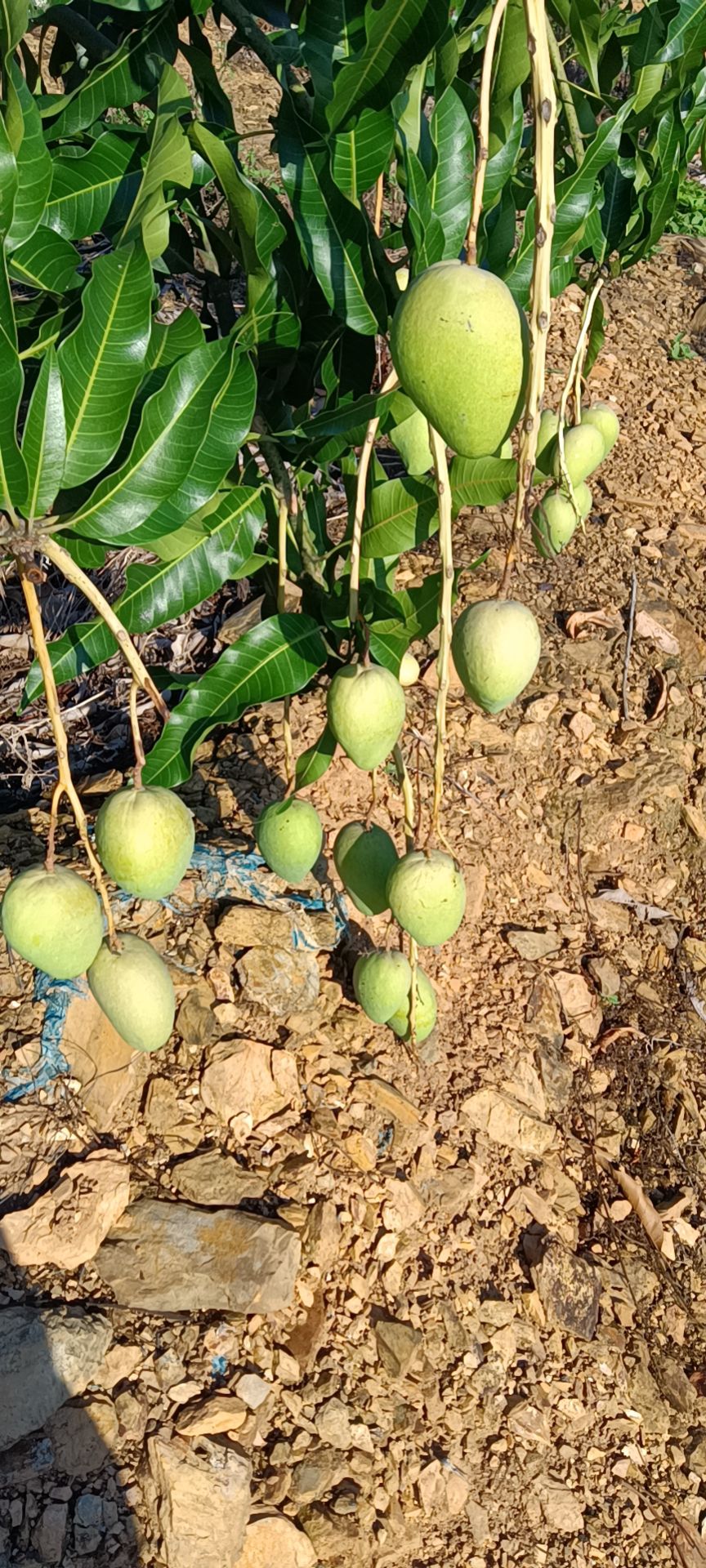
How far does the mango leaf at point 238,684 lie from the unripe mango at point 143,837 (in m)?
0.19

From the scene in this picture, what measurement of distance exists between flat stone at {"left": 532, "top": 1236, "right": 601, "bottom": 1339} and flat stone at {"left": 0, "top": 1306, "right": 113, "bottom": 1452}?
864mm

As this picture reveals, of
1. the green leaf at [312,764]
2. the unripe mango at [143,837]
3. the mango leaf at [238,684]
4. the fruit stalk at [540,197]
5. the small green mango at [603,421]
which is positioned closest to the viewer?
the fruit stalk at [540,197]

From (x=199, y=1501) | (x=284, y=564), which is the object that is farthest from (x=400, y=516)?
(x=199, y=1501)

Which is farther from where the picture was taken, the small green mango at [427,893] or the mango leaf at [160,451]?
the small green mango at [427,893]

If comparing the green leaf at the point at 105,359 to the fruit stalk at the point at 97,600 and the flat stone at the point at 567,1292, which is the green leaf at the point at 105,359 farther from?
the flat stone at the point at 567,1292

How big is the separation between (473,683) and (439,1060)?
1.52 metres

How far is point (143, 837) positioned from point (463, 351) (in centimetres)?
59

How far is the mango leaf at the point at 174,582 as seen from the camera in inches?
56.3

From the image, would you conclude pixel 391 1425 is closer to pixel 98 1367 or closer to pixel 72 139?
pixel 98 1367

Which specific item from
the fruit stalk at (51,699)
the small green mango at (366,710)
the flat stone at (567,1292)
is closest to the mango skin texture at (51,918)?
the fruit stalk at (51,699)

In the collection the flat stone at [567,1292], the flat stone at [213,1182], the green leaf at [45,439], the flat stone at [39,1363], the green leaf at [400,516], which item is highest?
the green leaf at [45,439]

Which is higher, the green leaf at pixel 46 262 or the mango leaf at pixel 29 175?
the mango leaf at pixel 29 175

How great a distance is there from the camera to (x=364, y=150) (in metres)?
1.20

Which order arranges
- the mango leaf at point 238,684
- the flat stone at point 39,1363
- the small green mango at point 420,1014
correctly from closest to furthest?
the mango leaf at point 238,684 < the flat stone at point 39,1363 < the small green mango at point 420,1014
